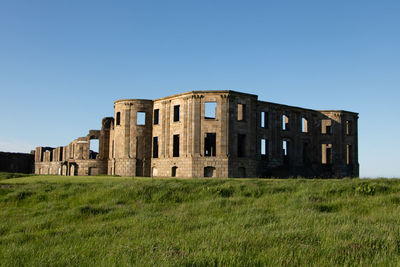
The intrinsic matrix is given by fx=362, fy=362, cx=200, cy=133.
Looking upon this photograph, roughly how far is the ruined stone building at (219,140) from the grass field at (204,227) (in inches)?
683

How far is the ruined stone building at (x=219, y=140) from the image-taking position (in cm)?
3309

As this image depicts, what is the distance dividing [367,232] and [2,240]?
325 inches

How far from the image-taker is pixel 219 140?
1296 inches

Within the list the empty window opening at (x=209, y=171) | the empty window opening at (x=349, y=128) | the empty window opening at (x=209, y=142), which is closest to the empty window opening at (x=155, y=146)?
the empty window opening at (x=209, y=142)

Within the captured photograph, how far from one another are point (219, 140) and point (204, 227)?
2412 cm

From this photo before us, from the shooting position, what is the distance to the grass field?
251 inches

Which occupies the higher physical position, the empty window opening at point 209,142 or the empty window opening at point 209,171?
the empty window opening at point 209,142

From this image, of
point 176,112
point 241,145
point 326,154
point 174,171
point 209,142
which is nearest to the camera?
point 174,171

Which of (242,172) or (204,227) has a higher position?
(242,172)

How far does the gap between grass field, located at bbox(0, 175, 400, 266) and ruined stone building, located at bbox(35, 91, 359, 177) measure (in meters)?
17.4

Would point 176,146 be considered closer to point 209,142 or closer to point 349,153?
point 209,142

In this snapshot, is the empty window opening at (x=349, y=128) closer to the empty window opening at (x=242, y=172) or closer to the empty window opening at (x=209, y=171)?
the empty window opening at (x=242, y=172)

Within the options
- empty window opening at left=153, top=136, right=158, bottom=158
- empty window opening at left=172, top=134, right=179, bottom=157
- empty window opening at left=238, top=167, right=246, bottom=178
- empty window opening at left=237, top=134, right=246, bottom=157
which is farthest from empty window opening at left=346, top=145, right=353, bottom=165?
empty window opening at left=153, top=136, right=158, bottom=158

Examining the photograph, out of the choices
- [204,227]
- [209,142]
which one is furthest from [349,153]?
[204,227]
